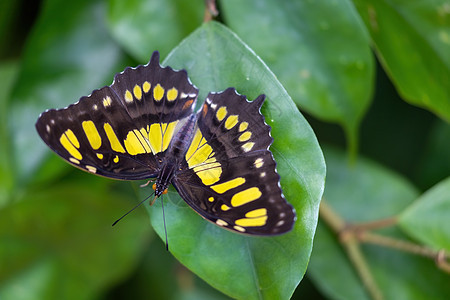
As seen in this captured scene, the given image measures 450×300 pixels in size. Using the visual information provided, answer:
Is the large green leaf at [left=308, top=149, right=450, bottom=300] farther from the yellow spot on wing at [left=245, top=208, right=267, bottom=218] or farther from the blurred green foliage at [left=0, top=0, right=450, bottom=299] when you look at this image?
the yellow spot on wing at [left=245, top=208, right=267, bottom=218]

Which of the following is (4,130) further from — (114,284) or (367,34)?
(367,34)

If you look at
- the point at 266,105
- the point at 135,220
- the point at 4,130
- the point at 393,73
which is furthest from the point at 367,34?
the point at 4,130

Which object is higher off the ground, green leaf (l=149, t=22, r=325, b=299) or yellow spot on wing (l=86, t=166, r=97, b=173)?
yellow spot on wing (l=86, t=166, r=97, b=173)

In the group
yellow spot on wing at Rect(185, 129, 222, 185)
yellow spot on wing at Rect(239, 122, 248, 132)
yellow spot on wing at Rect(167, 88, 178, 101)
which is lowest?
yellow spot on wing at Rect(185, 129, 222, 185)

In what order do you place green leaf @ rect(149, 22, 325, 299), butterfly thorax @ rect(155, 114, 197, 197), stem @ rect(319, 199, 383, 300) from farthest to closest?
stem @ rect(319, 199, 383, 300), butterfly thorax @ rect(155, 114, 197, 197), green leaf @ rect(149, 22, 325, 299)

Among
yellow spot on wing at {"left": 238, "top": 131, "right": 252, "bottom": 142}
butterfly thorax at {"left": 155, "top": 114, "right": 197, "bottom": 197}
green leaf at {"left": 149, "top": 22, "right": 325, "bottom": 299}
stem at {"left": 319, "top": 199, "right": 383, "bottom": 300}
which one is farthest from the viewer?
stem at {"left": 319, "top": 199, "right": 383, "bottom": 300}

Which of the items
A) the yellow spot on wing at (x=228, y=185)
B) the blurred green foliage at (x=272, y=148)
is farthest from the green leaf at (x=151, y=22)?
the yellow spot on wing at (x=228, y=185)

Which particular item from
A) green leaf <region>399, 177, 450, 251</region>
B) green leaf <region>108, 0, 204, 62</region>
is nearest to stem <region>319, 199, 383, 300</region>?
green leaf <region>399, 177, 450, 251</region>
